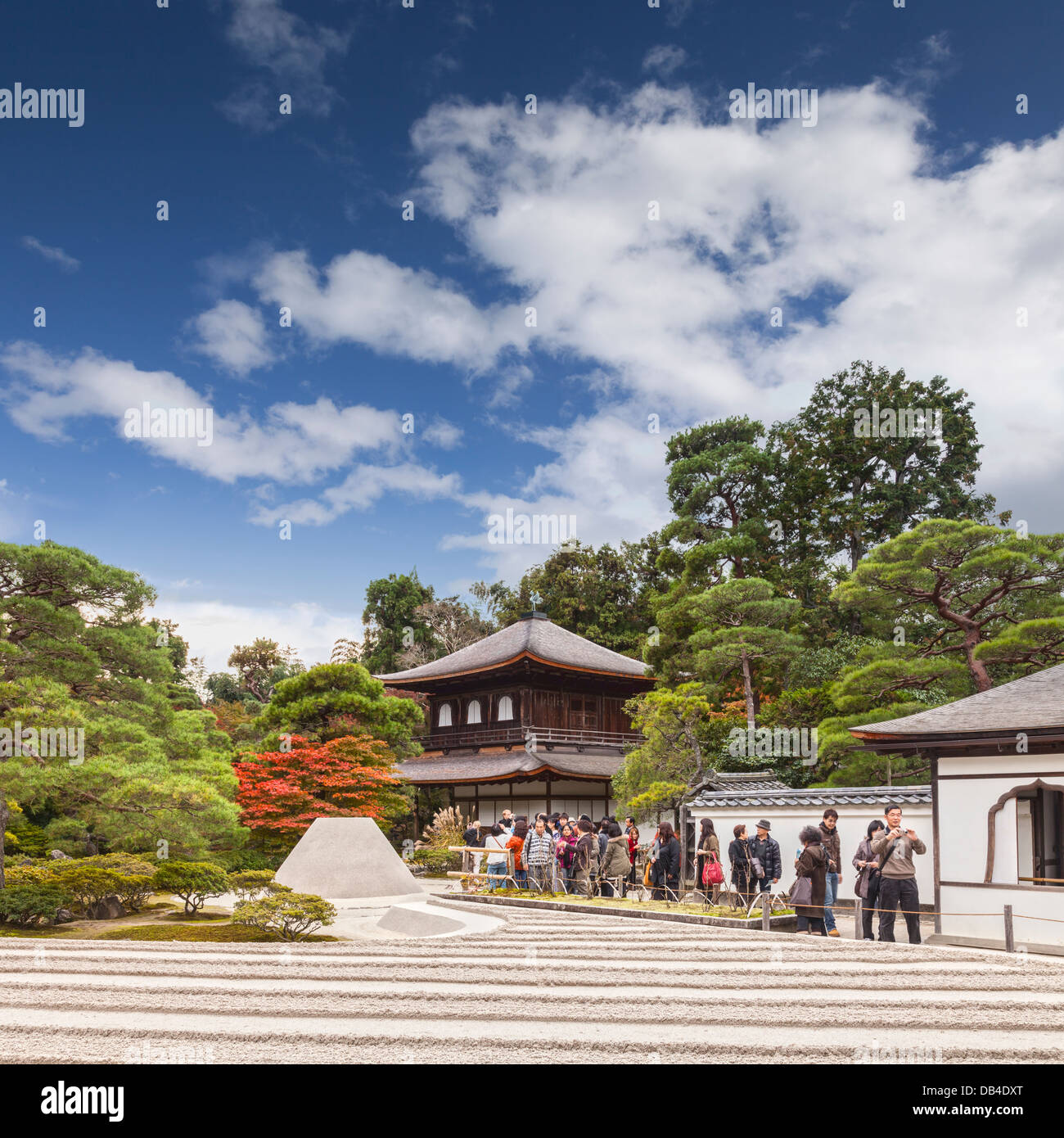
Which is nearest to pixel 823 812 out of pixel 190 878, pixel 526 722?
pixel 190 878

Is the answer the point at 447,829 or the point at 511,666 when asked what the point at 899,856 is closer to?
the point at 447,829

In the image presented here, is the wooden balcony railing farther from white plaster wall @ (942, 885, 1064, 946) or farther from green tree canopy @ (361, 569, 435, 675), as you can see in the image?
white plaster wall @ (942, 885, 1064, 946)

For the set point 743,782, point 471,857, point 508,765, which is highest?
point 743,782

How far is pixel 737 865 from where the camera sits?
13250 mm

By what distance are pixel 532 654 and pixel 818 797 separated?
14.6 metres

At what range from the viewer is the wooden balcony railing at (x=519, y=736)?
3161 centimetres

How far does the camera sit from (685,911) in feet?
42.4

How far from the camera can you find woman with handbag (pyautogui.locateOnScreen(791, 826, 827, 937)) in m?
11.1

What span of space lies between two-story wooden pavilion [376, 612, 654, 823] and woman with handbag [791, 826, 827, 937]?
1709cm

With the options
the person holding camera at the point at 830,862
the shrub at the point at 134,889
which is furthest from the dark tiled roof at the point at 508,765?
the person holding camera at the point at 830,862

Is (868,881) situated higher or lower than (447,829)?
higher

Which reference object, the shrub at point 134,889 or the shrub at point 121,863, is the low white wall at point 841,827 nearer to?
the shrub at point 134,889
